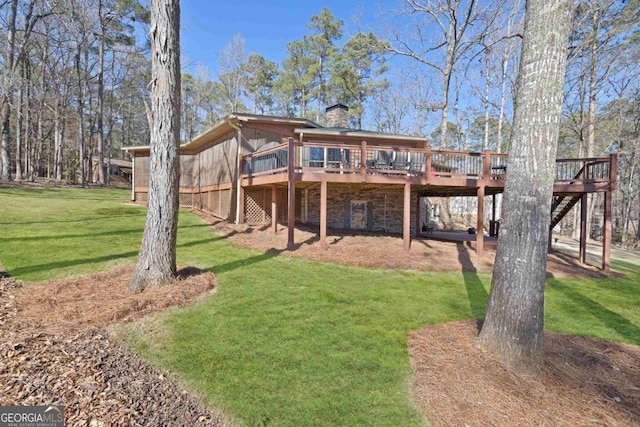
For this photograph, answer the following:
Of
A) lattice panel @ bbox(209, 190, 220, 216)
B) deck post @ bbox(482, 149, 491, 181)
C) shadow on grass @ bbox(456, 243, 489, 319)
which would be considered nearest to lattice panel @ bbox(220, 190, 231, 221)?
lattice panel @ bbox(209, 190, 220, 216)

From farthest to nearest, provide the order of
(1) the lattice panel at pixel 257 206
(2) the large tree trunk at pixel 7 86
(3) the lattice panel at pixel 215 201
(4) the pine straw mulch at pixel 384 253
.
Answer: (2) the large tree trunk at pixel 7 86 → (3) the lattice panel at pixel 215 201 → (1) the lattice panel at pixel 257 206 → (4) the pine straw mulch at pixel 384 253

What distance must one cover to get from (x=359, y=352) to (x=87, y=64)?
28.8 m

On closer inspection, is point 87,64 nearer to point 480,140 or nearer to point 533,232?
point 533,232

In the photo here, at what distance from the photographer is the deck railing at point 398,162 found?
8977 millimetres

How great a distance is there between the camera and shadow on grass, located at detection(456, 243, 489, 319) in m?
5.23

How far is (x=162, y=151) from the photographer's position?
494 centimetres

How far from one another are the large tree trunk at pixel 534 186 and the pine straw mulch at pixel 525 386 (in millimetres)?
268

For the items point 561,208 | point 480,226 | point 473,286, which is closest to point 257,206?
point 480,226

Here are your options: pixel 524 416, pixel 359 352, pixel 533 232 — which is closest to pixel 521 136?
pixel 533 232

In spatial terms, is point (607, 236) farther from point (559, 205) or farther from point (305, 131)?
point (305, 131)

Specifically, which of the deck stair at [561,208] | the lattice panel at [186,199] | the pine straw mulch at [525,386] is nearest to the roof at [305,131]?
the lattice panel at [186,199]

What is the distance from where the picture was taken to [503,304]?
11.0 feet

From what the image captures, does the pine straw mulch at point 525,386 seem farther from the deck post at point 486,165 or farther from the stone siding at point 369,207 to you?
the stone siding at point 369,207

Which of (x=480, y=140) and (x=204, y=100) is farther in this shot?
(x=480, y=140)
